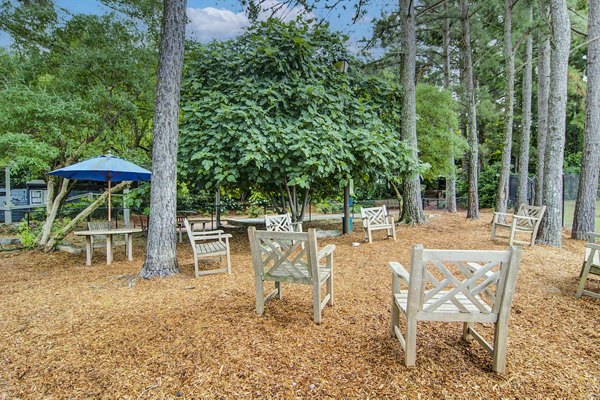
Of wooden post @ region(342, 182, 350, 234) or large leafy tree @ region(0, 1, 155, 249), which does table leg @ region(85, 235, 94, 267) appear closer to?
large leafy tree @ region(0, 1, 155, 249)

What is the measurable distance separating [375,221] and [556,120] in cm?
422

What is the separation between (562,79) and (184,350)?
27.0ft

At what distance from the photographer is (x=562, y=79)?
6.45 metres

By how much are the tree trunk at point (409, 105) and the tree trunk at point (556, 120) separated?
3.09 metres

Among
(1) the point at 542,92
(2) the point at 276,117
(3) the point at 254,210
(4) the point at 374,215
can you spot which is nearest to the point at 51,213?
(2) the point at 276,117

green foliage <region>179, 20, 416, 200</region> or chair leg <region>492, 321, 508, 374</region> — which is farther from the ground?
green foliage <region>179, 20, 416, 200</region>

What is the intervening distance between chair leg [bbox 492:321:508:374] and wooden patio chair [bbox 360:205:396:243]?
5.02 meters

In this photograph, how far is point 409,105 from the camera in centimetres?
912

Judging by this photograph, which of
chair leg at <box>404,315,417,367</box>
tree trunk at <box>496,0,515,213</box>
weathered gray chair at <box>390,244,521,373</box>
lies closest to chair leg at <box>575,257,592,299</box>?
weathered gray chair at <box>390,244,521,373</box>

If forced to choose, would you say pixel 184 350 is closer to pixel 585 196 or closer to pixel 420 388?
pixel 420 388

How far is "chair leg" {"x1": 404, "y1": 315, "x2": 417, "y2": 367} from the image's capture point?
2.25 m

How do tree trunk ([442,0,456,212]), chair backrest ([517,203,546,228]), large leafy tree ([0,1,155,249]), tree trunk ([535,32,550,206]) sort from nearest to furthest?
large leafy tree ([0,1,155,249]) < chair backrest ([517,203,546,228]) < tree trunk ([535,32,550,206]) < tree trunk ([442,0,456,212])

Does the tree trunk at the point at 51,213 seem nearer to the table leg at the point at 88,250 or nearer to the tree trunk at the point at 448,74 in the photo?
the table leg at the point at 88,250

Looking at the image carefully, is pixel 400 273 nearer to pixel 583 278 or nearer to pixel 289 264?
pixel 289 264
